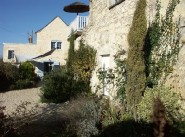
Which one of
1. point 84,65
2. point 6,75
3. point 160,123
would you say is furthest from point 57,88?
point 160,123

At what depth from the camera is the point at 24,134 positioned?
8.55m

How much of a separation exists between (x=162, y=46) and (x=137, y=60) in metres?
1.17

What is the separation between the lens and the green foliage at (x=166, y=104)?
9.10 metres

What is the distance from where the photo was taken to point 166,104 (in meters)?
9.18

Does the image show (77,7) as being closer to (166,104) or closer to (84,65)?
(84,65)

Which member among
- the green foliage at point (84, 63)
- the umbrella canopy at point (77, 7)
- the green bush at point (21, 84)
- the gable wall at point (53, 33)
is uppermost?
the umbrella canopy at point (77, 7)

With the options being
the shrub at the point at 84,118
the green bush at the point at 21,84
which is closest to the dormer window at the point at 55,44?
the green bush at the point at 21,84

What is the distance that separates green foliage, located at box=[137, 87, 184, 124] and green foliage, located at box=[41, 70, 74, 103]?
645 centimetres

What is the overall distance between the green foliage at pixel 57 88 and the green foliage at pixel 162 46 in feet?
20.0

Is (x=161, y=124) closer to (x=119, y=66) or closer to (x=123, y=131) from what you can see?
(x=123, y=131)

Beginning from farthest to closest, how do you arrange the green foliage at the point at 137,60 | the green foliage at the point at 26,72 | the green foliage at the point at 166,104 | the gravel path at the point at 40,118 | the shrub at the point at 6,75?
the green foliage at the point at 26,72 → the shrub at the point at 6,75 → the green foliage at the point at 137,60 → the green foliage at the point at 166,104 → the gravel path at the point at 40,118

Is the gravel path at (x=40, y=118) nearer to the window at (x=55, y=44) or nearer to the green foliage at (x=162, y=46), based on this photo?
the green foliage at (x=162, y=46)

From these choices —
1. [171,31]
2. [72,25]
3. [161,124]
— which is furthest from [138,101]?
[72,25]

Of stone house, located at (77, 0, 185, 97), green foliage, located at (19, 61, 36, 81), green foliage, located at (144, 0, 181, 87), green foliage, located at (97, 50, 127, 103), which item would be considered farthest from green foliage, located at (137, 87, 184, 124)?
green foliage, located at (19, 61, 36, 81)
